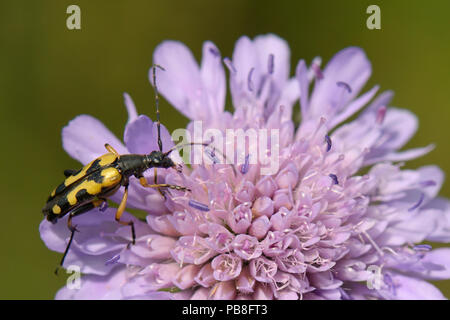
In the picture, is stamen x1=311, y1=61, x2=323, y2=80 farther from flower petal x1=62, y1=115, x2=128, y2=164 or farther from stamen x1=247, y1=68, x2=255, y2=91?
flower petal x1=62, y1=115, x2=128, y2=164

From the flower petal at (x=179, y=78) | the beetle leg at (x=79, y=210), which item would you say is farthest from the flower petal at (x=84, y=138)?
the flower petal at (x=179, y=78)

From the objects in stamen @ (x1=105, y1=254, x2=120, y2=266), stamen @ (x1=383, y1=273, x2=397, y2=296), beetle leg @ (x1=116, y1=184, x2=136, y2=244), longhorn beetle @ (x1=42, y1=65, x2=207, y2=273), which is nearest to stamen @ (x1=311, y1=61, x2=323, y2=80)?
longhorn beetle @ (x1=42, y1=65, x2=207, y2=273)

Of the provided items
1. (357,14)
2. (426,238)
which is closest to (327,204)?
(426,238)

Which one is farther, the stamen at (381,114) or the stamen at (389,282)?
the stamen at (381,114)

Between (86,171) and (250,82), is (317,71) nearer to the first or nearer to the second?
(250,82)

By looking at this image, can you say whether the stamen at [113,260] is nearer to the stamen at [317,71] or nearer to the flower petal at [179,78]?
the flower petal at [179,78]
